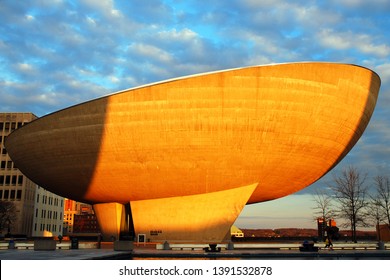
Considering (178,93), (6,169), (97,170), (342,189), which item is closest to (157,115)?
(178,93)

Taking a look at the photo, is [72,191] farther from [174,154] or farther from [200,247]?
[200,247]

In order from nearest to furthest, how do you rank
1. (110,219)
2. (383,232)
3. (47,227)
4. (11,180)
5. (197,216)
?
(197,216), (110,219), (383,232), (11,180), (47,227)

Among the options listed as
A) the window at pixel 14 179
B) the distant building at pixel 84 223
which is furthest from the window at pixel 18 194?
the distant building at pixel 84 223

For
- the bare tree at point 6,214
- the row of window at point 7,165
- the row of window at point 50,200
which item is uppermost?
the row of window at point 7,165

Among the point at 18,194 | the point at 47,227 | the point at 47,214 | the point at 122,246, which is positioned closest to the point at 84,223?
the point at 47,214

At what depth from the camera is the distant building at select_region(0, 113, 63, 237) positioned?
7464 centimetres

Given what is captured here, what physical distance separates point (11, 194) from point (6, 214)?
10840mm

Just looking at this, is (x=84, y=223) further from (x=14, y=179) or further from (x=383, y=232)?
(x=383, y=232)

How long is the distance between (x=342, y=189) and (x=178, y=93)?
21.8 metres

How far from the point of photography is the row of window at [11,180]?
7700 centimetres

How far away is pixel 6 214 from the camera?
66250mm

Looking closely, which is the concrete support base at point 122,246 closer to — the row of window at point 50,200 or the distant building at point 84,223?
the row of window at point 50,200

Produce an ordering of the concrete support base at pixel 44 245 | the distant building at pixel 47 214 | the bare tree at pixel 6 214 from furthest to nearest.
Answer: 1. the distant building at pixel 47 214
2. the bare tree at pixel 6 214
3. the concrete support base at pixel 44 245

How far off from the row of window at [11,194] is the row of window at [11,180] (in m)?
1.31
